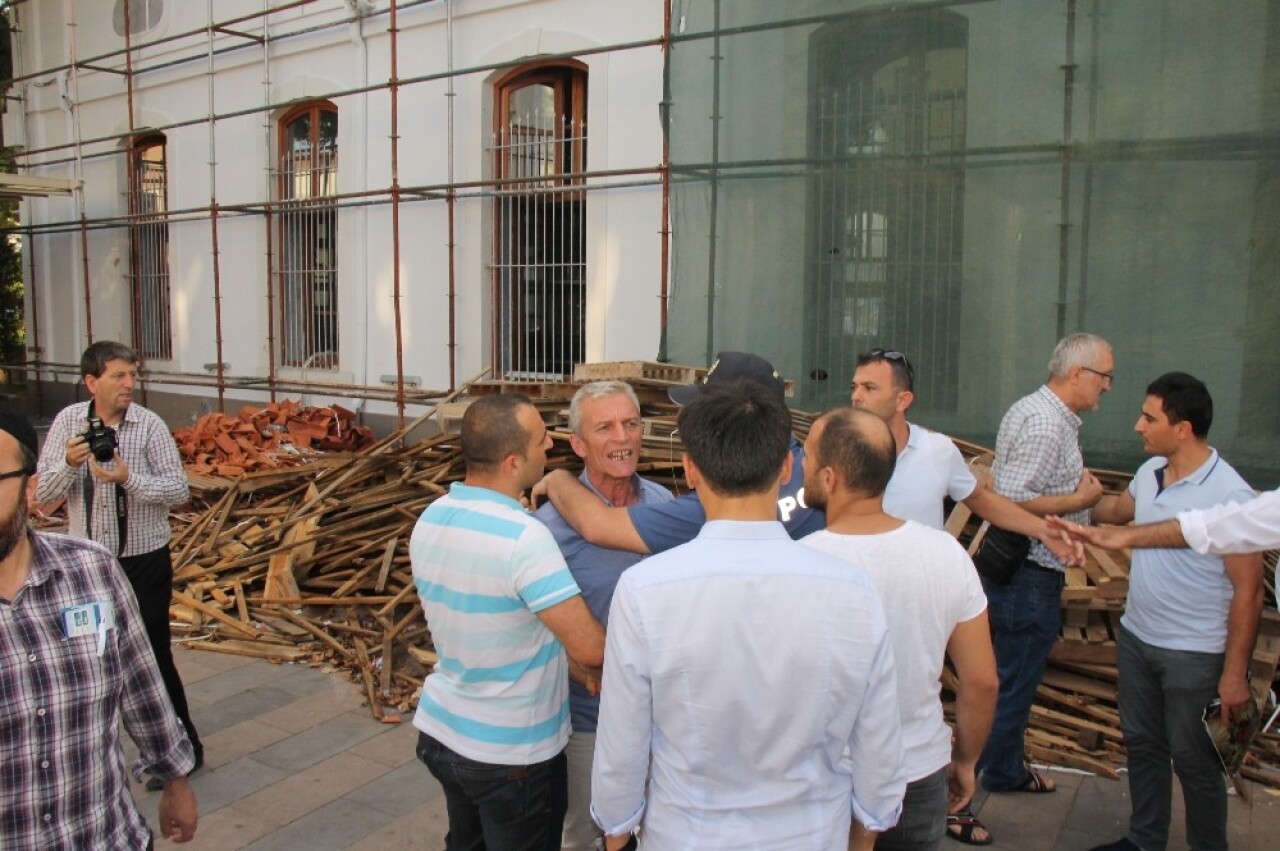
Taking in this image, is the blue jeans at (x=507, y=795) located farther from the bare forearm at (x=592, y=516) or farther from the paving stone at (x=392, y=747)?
the paving stone at (x=392, y=747)

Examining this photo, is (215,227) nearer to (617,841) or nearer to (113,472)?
(113,472)

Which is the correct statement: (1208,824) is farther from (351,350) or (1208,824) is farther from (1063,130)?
(351,350)

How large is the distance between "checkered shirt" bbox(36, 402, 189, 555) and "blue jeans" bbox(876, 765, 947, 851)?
350 centimetres

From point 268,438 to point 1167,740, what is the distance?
401 inches

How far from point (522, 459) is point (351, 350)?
10592 mm

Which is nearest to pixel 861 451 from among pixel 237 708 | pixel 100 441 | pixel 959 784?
pixel 959 784

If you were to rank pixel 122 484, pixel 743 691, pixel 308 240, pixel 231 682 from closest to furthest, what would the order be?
pixel 743 691, pixel 122 484, pixel 231 682, pixel 308 240

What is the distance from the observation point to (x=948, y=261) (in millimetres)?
7309

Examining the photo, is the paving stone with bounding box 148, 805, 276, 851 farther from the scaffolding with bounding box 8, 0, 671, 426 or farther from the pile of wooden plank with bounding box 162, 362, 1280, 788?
the scaffolding with bounding box 8, 0, 671, 426

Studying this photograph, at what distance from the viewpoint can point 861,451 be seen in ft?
8.25

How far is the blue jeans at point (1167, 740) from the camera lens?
141 inches

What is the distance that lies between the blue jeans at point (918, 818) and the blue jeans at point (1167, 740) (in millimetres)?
1456

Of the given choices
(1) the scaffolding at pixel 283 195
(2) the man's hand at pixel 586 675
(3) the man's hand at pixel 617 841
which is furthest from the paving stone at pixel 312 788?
(1) the scaffolding at pixel 283 195

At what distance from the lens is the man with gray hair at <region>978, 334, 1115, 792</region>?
4.18 metres
